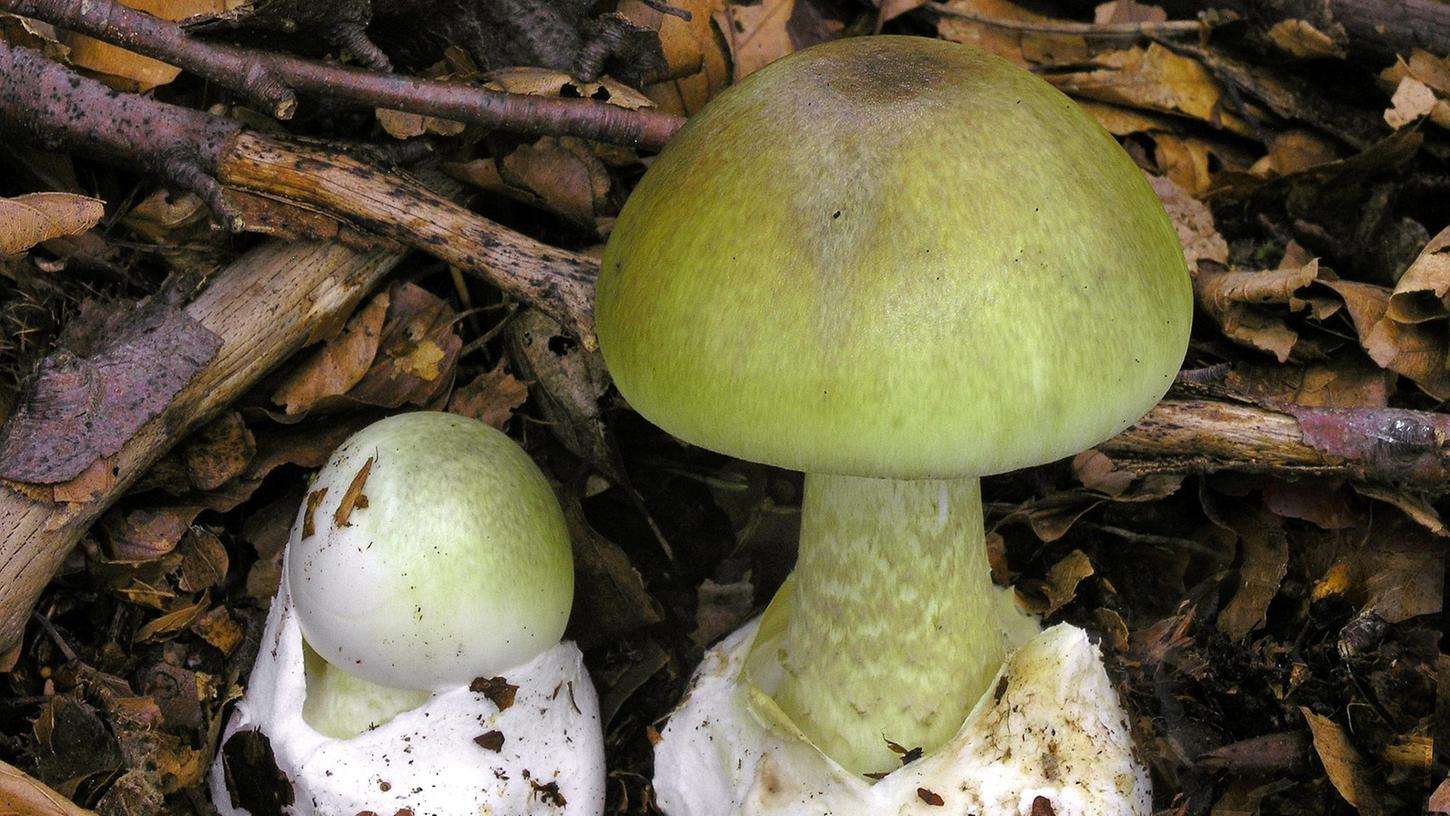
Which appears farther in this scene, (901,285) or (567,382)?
(567,382)

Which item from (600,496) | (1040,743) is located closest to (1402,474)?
(1040,743)

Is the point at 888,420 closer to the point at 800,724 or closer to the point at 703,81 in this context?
the point at 800,724

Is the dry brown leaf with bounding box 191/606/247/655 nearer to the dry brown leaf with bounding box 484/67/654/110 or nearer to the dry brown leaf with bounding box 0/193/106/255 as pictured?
the dry brown leaf with bounding box 0/193/106/255

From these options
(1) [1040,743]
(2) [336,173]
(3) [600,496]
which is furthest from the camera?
(3) [600,496]

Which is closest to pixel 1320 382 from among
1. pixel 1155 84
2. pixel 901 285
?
pixel 1155 84

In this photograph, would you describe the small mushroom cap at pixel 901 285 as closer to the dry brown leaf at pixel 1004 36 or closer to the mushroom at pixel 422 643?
the mushroom at pixel 422 643

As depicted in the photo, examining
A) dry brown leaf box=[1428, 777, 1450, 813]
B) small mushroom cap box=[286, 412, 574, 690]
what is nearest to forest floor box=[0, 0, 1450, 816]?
dry brown leaf box=[1428, 777, 1450, 813]

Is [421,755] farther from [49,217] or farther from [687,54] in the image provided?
[687,54]
